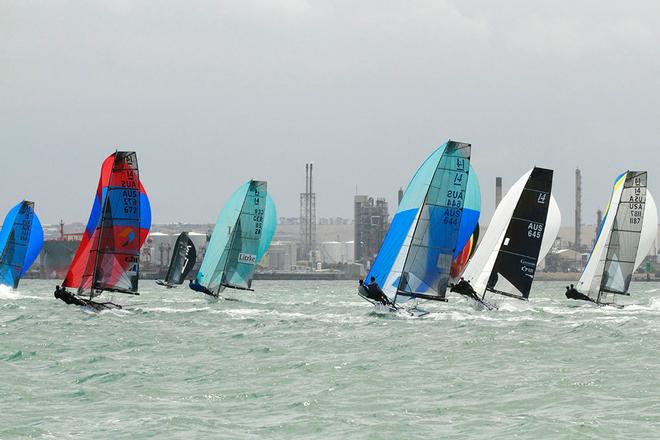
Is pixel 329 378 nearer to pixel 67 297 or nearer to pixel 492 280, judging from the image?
pixel 67 297

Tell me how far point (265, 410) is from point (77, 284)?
23556mm

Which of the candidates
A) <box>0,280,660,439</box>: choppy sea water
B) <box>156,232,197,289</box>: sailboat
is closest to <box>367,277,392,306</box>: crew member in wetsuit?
<box>0,280,660,439</box>: choppy sea water

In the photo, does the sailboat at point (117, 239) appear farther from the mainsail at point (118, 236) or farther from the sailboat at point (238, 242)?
the sailboat at point (238, 242)

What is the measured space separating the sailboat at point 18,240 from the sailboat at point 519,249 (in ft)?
62.9

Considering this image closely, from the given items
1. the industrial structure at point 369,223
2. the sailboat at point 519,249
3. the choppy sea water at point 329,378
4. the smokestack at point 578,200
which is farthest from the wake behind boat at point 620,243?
the smokestack at point 578,200

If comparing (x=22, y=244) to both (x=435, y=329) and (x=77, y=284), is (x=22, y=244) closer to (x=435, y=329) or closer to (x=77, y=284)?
(x=77, y=284)

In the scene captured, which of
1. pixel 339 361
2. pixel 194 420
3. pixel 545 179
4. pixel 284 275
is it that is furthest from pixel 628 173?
pixel 284 275

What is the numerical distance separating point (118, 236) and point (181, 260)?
28150 mm

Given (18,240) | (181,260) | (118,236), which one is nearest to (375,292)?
(118,236)

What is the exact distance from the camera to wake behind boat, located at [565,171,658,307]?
140 ft

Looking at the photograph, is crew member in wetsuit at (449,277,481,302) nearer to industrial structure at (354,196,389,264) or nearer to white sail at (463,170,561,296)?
white sail at (463,170,561,296)

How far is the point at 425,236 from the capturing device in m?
35.4

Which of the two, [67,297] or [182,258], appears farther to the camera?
[182,258]

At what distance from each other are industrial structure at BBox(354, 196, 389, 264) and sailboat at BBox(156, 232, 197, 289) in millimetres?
84441
